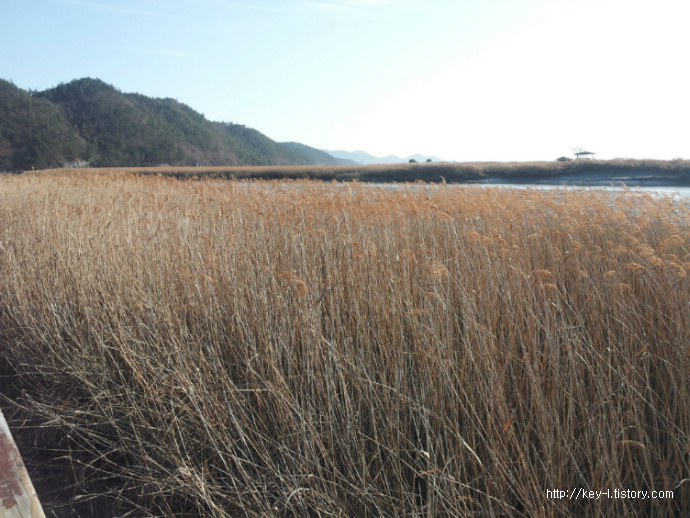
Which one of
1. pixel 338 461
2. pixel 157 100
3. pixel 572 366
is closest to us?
pixel 572 366

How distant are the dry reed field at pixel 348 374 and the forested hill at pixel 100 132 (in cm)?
4996

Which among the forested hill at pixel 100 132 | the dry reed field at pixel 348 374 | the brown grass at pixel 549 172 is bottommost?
the dry reed field at pixel 348 374

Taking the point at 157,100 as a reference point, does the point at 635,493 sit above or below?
below

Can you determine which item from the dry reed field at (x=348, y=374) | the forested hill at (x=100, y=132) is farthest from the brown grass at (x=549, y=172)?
the forested hill at (x=100, y=132)

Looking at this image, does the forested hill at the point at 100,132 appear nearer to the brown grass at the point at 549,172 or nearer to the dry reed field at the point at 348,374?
the brown grass at the point at 549,172

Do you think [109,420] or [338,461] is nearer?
[338,461]

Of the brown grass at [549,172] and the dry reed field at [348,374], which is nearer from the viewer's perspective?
the dry reed field at [348,374]

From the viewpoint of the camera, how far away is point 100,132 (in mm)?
64250

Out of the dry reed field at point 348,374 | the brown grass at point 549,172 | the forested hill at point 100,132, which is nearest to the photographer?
the dry reed field at point 348,374

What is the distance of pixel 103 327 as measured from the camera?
3035 millimetres

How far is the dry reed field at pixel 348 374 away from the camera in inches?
72.6

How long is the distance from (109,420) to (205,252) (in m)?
1.68

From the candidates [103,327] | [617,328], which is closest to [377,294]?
[617,328]

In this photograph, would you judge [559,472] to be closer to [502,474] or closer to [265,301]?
[502,474]
